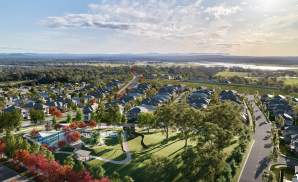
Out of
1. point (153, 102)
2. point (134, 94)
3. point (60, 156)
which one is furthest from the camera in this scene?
point (134, 94)

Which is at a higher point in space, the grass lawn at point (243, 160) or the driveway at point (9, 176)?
the grass lawn at point (243, 160)

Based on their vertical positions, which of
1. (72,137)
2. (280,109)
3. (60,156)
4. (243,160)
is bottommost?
(60,156)

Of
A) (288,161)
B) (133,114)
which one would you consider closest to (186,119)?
(288,161)

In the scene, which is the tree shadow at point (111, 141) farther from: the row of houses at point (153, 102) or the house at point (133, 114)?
the house at point (133, 114)

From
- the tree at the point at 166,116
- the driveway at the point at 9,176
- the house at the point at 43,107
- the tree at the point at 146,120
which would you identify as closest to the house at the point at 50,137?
the driveway at the point at 9,176

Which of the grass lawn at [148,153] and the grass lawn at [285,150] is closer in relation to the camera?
the grass lawn at [148,153]

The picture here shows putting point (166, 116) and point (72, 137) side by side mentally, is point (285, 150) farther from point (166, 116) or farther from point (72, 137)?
point (72, 137)
